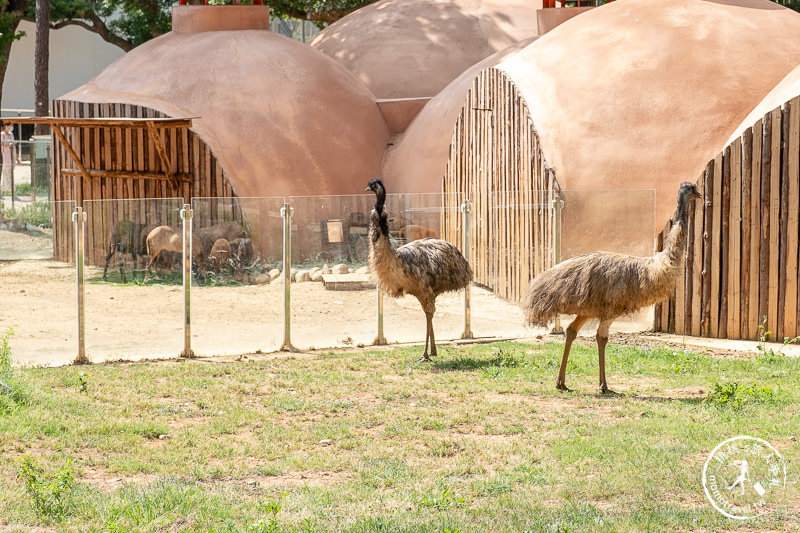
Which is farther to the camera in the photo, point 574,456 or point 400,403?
point 400,403

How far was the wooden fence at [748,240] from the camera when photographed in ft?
A: 40.6

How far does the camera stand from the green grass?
242 inches

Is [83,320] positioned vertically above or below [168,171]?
below

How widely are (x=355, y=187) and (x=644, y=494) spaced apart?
571 inches

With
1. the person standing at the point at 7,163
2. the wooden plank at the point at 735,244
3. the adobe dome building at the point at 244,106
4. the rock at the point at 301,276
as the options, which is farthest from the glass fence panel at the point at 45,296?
the person standing at the point at 7,163

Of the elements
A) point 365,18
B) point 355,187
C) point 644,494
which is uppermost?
point 365,18

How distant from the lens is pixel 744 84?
14258 mm

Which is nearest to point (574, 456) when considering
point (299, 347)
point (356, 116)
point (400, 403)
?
point (400, 403)

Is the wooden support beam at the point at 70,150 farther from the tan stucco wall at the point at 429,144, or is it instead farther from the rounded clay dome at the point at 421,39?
the rounded clay dome at the point at 421,39

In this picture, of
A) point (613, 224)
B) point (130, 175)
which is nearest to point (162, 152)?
point (130, 175)

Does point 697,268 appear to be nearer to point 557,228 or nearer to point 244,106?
point 557,228

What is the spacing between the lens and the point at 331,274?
12.9 m

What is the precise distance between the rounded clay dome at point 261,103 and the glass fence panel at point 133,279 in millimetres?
6937

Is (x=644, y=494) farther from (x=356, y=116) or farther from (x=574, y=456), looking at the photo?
(x=356, y=116)
